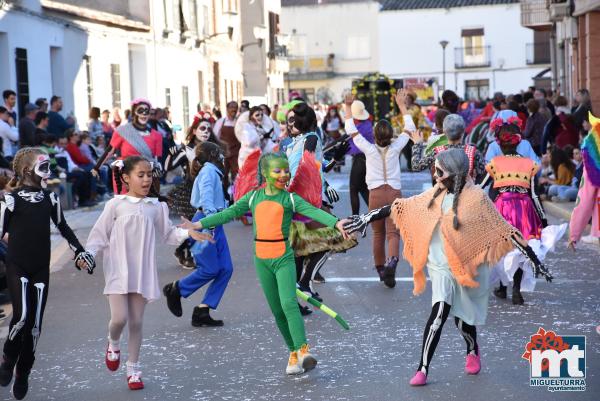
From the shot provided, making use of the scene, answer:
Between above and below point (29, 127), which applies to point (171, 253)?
below

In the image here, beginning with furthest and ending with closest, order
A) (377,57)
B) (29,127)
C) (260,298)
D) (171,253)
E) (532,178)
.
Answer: (377,57) → (29,127) → (171,253) → (260,298) → (532,178)

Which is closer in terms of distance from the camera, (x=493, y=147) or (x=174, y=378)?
(x=174, y=378)

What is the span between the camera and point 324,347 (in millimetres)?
8664

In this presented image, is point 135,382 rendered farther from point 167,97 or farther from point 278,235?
point 167,97

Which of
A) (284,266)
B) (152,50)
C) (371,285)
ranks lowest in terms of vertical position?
(371,285)

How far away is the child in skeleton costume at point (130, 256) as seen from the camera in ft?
24.6

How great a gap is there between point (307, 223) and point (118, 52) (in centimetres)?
2181

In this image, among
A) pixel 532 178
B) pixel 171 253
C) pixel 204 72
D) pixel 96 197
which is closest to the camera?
pixel 532 178

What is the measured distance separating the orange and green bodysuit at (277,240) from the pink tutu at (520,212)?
9.55 feet

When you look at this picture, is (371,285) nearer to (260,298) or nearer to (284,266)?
(260,298)

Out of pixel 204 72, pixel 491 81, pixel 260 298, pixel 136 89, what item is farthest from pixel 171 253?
pixel 491 81

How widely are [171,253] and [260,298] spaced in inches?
147

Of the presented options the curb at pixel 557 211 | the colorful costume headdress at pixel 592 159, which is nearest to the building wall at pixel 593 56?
the curb at pixel 557 211

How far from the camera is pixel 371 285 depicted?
1153 centimetres
